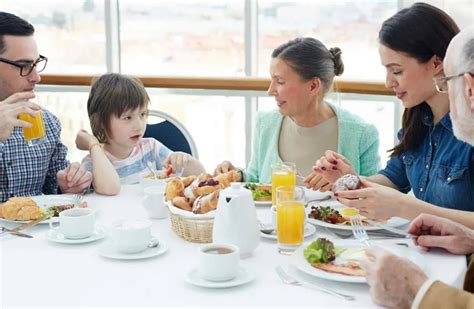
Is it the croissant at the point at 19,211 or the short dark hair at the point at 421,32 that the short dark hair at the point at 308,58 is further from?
the croissant at the point at 19,211

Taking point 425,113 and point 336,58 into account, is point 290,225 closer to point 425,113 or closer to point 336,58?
point 425,113

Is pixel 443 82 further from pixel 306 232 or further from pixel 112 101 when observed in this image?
pixel 112 101

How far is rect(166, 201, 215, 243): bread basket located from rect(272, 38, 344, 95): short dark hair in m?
1.14

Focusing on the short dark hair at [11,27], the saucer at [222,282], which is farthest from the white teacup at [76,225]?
the short dark hair at [11,27]

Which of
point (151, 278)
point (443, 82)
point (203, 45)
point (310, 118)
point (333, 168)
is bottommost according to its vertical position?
point (151, 278)

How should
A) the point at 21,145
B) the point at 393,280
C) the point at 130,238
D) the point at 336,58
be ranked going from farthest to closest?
the point at 336,58 → the point at 21,145 → the point at 130,238 → the point at 393,280

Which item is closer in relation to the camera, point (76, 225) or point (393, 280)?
point (393, 280)

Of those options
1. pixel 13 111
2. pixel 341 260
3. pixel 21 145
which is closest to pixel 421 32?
pixel 341 260

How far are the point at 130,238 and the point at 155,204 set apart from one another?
0.34 m

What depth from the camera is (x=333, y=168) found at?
206 cm

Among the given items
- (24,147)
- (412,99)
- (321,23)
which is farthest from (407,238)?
(321,23)

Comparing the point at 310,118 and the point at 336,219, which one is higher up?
the point at 310,118

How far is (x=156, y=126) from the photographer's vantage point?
2.82 metres

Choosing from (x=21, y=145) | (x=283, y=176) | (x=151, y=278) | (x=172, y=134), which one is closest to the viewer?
(x=151, y=278)
